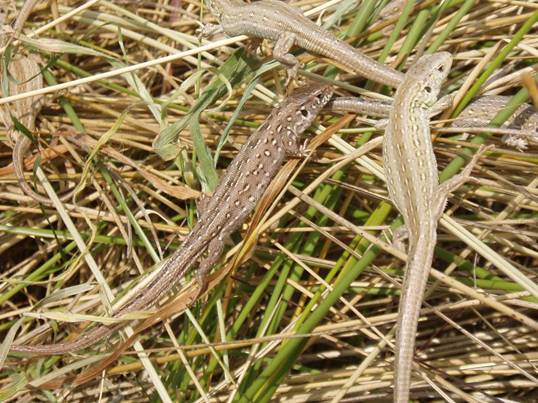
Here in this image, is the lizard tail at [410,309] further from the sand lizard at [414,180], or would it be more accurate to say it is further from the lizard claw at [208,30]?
the lizard claw at [208,30]

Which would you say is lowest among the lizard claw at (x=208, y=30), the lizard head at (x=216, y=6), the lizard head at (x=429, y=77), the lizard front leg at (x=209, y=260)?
the lizard front leg at (x=209, y=260)

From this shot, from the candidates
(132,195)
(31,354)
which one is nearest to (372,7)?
(132,195)

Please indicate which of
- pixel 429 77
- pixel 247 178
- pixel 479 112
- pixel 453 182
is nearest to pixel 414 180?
pixel 453 182

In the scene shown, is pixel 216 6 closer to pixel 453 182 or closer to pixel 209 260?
pixel 209 260

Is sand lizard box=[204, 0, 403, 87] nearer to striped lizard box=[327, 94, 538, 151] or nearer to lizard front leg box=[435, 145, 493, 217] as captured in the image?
striped lizard box=[327, 94, 538, 151]

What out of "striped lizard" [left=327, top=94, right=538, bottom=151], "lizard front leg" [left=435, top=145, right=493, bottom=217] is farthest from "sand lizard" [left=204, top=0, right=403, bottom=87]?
"lizard front leg" [left=435, top=145, right=493, bottom=217]

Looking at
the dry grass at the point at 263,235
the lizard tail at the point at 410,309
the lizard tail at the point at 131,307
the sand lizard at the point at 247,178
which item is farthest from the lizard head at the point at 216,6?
the lizard tail at the point at 410,309

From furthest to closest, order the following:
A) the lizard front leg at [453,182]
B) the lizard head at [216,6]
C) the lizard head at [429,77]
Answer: the lizard head at [216,6] < the lizard head at [429,77] < the lizard front leg at [453,182]
